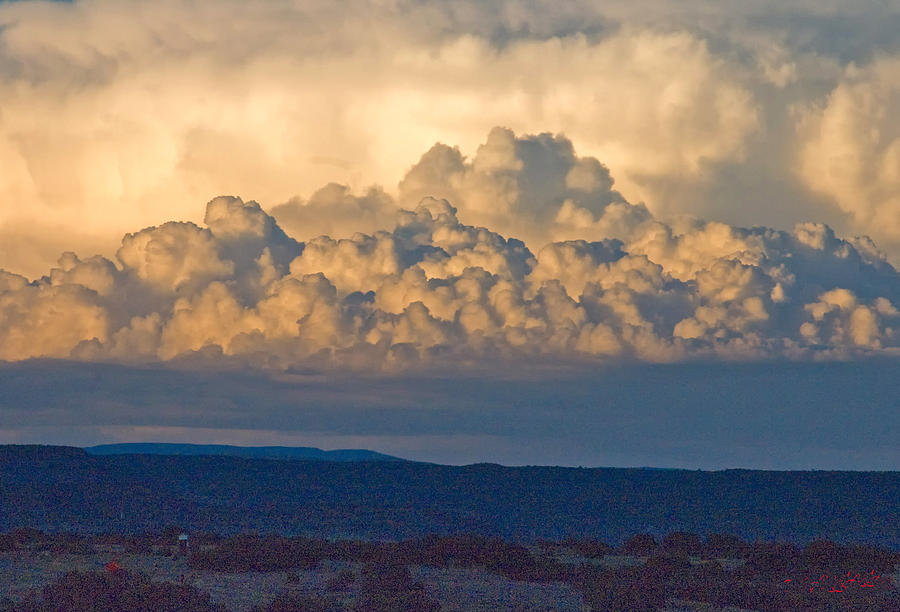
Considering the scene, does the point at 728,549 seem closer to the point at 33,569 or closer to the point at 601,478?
the point at 33,569

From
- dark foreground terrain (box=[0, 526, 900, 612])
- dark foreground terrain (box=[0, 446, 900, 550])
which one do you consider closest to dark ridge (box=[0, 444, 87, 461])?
dark foreground terrain (box=[0, 446, 900, 550])

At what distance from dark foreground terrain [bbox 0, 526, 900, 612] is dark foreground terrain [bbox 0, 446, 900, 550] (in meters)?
54.7

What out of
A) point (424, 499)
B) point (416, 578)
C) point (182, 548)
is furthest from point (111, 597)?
point (424, 499)

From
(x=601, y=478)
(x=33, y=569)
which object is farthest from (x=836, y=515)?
(x=33, y=569)

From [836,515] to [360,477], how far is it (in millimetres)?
60032

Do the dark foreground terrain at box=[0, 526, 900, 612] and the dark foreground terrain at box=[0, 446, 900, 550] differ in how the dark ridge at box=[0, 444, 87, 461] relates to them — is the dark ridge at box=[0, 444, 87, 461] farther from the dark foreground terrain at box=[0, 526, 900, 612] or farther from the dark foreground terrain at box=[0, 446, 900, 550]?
the dark foreground terrain at box=[0, 526, 900, 612]

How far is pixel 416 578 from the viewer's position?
187ft

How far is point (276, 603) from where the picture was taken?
44969mm

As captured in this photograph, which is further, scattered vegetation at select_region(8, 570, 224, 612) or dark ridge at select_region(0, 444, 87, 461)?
dark ridge at select_region(0, 444, 87, 461)

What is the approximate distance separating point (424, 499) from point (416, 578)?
4044 inches

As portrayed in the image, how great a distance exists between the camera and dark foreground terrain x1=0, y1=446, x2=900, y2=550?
132250 millimetres

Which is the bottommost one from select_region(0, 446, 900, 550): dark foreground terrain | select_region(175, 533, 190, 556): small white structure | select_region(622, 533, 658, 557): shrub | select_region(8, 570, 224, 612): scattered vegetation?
select_region(8, 570, 224, 612): scattered vegetation

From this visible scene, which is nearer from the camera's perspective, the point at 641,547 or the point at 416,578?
the point at 416,578

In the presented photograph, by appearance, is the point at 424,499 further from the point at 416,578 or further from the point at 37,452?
the point at 416,578
